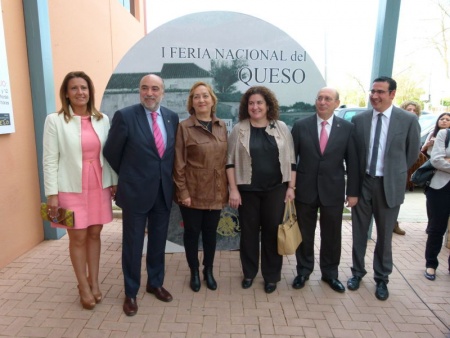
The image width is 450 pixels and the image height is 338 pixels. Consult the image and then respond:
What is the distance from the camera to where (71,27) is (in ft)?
19.7

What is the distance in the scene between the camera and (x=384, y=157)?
3084 millimetres

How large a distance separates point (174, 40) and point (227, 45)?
0.59 m

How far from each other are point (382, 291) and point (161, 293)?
2060mm

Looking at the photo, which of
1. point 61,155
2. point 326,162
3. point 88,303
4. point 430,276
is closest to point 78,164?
point 61,155

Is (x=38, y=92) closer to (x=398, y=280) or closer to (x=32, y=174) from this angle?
(x=32, y=174)

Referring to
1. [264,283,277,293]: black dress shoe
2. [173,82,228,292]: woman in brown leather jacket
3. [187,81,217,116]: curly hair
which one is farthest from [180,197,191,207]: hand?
[264,283,277,293]: black dress shoe

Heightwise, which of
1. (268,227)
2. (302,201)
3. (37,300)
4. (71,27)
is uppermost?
(71,27)

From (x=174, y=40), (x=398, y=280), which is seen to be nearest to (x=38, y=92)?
(x=174, y=40)

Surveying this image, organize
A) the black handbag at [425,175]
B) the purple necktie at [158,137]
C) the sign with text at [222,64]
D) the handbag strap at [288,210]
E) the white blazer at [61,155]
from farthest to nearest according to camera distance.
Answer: the sign with text at [222,64] → the black handbag at [425,175] → the handbag strap at [288,210] → the purple necktie at [158,137] → the white blazer at [61,155]

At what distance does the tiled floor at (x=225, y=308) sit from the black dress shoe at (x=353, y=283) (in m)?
0.06

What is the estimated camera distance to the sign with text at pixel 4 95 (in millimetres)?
3604

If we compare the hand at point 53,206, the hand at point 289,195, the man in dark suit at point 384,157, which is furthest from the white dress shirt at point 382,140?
the hand at point 53,206

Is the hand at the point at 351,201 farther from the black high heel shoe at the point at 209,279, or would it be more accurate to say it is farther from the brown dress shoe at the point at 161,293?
the brown dress shoe at the point at 161,293

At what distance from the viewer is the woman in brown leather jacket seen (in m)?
2.93
